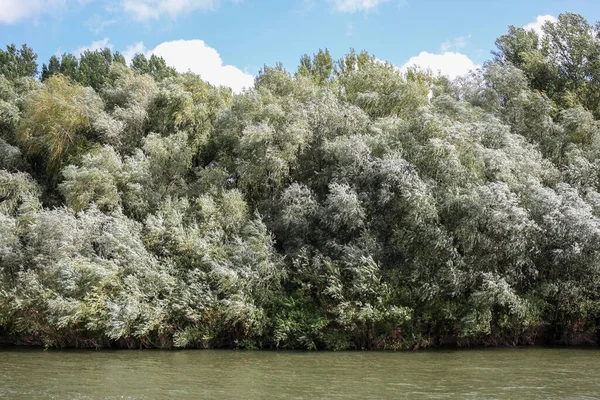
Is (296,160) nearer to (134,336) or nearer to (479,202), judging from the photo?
(479,202)

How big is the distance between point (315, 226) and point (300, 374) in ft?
36.1

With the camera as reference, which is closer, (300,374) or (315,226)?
(300,374)

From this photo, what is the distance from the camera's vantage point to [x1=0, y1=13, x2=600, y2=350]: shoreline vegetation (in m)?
26.0

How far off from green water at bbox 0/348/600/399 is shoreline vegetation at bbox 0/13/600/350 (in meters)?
1.65

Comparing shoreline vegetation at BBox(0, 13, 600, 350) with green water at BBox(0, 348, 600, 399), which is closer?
green water at BBox(0, 348, 600, 399)

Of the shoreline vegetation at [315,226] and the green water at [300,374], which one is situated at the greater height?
the shoreline vegetation at [315,226]

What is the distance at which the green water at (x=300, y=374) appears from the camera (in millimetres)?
16766

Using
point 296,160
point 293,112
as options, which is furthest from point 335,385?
point 293,112

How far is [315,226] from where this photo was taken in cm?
2997

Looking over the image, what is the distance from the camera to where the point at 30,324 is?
27.4 meters

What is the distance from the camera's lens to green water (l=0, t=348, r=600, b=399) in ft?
55.0

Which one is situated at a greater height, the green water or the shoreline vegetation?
the shoreline vegetation

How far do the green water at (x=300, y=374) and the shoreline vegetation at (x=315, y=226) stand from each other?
165cm

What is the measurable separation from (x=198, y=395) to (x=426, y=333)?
46.3 feet
